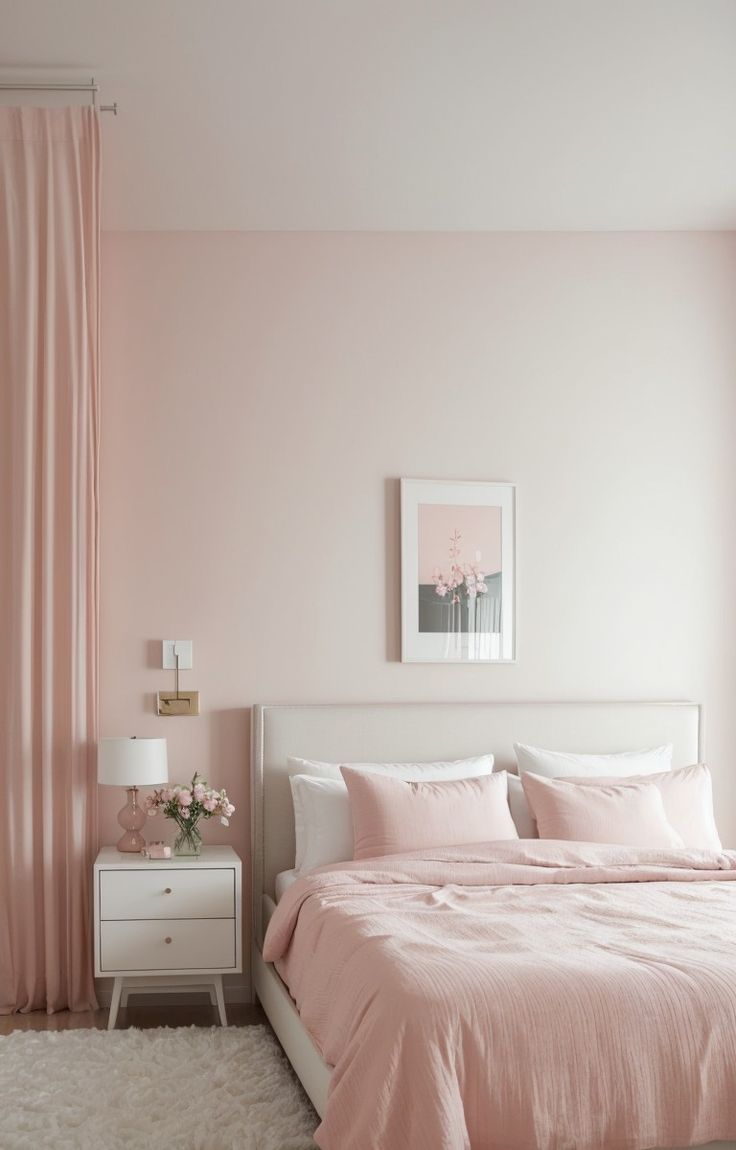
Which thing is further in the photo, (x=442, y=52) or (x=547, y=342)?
(x=547, y=342)

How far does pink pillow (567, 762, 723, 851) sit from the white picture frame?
2.25 ft

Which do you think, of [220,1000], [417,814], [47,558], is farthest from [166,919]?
[47,558]

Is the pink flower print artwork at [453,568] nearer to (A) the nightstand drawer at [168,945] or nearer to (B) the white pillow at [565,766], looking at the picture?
(B) the white pillow at [565,766]

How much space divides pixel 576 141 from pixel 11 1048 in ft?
11.3

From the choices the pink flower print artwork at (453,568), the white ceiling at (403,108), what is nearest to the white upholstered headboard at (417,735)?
the pink flower print artwork at (453,568)

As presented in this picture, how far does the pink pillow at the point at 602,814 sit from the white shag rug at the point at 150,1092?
119 cm

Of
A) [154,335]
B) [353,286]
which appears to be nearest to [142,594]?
[154,335]

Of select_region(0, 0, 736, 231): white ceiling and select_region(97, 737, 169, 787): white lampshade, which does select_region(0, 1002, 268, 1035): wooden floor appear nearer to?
select_region(97, 737, 169, 787): white lampshade

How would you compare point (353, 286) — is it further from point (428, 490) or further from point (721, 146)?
point (721, 146)

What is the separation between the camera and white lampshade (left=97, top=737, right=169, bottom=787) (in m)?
3.86

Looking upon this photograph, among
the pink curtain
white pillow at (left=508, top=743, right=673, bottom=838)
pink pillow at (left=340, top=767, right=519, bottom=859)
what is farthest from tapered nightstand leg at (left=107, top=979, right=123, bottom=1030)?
white pillow at (left=508, top=743, right=673, bottom=838)

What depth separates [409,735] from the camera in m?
4.37

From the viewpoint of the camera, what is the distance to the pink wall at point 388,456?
4340mm

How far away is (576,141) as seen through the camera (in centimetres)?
390
